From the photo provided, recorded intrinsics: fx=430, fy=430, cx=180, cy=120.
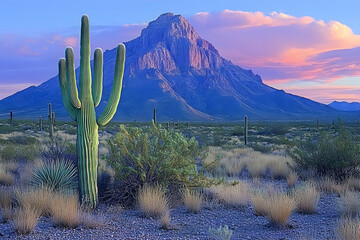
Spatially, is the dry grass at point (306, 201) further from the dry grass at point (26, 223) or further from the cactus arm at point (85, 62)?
the dry grass at point (26, 223)

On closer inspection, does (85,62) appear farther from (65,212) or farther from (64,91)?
(65,212)

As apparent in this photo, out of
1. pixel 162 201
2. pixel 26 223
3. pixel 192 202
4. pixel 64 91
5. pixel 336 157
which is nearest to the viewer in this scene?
pixel 26 223

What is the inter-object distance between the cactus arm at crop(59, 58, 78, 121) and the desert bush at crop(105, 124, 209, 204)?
3.81ft

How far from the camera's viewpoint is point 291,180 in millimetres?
13016

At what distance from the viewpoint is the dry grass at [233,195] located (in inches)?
396

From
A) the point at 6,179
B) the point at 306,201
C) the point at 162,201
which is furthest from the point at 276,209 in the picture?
the point at 6,179

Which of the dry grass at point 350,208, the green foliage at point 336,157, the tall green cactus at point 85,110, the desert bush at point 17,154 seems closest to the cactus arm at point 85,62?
the tall green cactus at point 85,110

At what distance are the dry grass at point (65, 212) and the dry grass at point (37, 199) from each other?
21cm

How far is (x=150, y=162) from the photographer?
9.91 metres

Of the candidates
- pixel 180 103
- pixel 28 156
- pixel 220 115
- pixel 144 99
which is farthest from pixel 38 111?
pixel 28 156

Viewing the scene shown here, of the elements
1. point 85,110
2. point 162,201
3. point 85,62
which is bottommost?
point 162,201

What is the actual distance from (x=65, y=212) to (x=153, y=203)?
6.23 ft

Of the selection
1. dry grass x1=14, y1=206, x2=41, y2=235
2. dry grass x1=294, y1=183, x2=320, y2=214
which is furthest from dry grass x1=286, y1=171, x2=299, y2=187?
dry grass x1=14, y1=206, x2=41, y2=235

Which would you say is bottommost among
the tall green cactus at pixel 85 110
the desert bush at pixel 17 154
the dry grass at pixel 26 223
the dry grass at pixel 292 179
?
the dry grass at pixel 292 179
